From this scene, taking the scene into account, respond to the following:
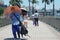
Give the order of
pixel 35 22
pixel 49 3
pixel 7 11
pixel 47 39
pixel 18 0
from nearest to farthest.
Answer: pixel 7 11 → pixel 47 39 → pixel 35 22 → pixel 49 3 → pixel 18 0

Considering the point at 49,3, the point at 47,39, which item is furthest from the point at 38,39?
the point at 49,3

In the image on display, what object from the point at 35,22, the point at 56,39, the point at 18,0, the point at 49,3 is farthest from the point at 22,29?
the point at 18,0

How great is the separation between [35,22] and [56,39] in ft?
52.0

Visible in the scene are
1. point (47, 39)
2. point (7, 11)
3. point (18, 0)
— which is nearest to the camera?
point (7, 11)

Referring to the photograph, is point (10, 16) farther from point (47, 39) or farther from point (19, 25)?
point (47, 39)

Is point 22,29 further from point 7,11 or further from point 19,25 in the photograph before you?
point 7,11

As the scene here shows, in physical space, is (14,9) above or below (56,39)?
above

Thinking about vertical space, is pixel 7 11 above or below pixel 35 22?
above

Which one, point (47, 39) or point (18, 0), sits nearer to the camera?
point (47, 39)

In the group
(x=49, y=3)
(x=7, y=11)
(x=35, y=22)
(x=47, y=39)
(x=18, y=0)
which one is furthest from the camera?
(x=18, y=0)

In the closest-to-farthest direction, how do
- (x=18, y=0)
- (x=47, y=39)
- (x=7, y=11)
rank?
(x=7, y=11) → (x=47, y=39) → (x=18, y=0)

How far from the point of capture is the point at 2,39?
15.5 metres

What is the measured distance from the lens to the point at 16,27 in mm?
14320

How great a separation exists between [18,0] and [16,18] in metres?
90.5
